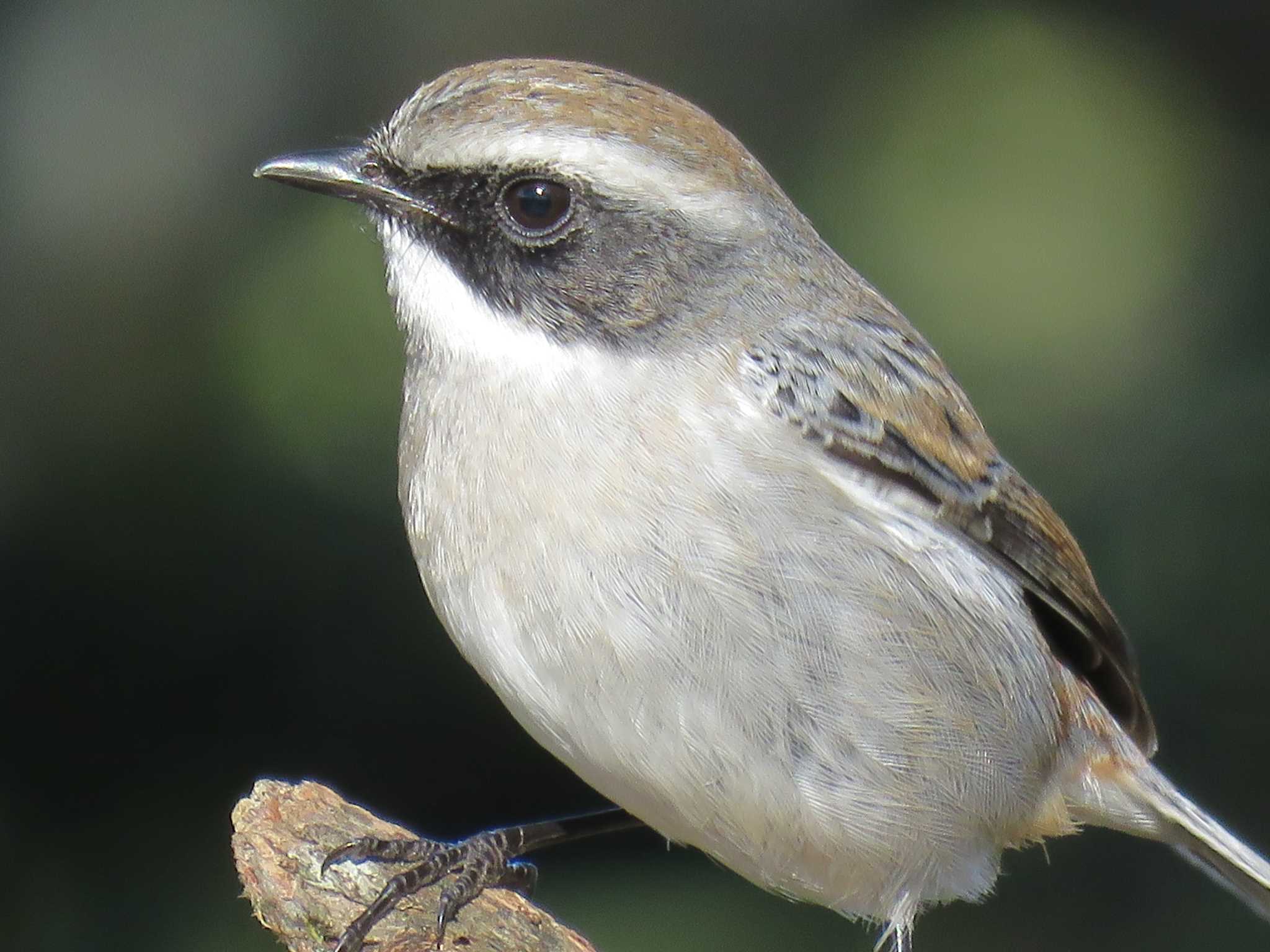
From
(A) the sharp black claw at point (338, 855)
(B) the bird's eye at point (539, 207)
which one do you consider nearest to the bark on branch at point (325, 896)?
(A) the sharp black claw at point (338, 855)

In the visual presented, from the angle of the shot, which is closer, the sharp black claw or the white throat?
the white throat

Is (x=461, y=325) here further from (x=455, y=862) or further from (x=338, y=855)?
(x=455, y=862)

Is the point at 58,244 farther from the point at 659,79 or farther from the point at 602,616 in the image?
the point at 602,616

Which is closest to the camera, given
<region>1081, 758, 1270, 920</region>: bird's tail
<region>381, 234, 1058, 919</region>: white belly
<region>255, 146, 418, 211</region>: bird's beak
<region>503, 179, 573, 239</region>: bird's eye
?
<region>381, 234, 1058, 919</region>: white belly

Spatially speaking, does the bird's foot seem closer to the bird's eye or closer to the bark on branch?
the bark on branch

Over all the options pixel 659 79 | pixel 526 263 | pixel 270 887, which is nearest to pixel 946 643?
pixel 526 263

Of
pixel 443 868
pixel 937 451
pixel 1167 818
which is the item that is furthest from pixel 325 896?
pixel 1167 818

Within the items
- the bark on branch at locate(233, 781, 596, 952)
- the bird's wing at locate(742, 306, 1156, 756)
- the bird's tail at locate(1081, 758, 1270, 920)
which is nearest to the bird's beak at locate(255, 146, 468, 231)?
the bird's wing at locate(742, 306, 1156, 756)
